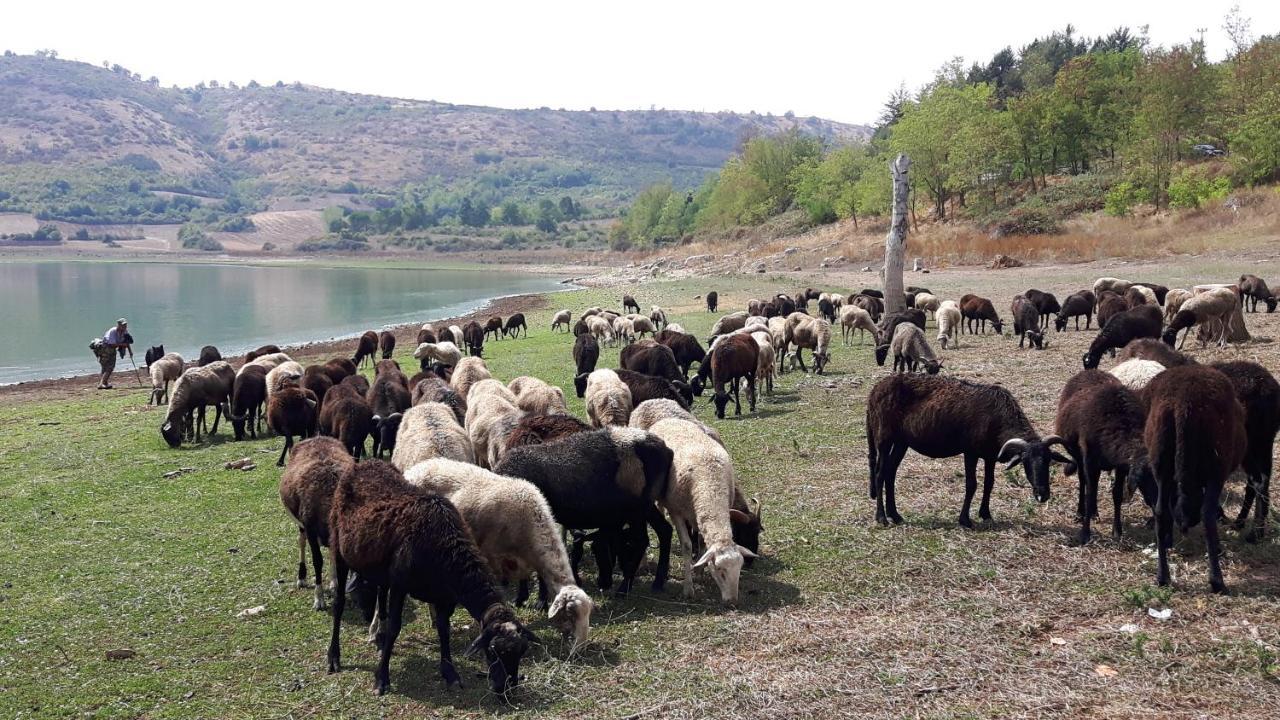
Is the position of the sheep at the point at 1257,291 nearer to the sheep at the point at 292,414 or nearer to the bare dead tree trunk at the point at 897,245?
the bare dead tree trunk at the point at 897,245

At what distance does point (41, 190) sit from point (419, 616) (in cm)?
22277

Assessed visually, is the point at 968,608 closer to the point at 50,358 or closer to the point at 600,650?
the point at 600,650

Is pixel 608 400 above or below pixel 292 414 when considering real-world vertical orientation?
above

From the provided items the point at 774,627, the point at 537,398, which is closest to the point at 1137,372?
the point at 774,627

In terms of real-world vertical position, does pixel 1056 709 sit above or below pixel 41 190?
below

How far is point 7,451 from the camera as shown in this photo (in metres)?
18.4

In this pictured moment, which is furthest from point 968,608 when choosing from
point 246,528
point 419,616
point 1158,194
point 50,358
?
point 1158,194

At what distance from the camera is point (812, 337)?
21.8 meters

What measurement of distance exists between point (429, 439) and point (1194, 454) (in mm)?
7663

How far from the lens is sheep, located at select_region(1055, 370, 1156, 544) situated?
8.35 m

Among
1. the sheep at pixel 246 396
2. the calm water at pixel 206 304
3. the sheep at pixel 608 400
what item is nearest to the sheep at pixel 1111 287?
the sheep at pixel 608 400

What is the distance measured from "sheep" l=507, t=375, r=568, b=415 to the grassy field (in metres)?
3.23

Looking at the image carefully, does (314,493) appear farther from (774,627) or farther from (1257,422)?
(1257,422)

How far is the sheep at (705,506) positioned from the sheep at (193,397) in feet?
43.4
